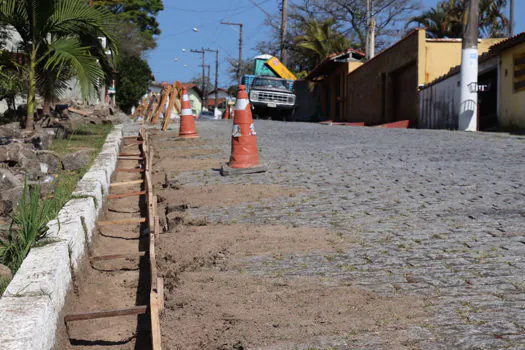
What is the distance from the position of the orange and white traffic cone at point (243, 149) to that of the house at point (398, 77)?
1392 cm

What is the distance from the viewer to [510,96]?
53.4 ft

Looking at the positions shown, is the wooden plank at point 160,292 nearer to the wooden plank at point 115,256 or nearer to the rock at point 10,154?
the wooden plank at point 115,256

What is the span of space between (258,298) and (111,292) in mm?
1091

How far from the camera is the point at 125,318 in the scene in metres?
3.47

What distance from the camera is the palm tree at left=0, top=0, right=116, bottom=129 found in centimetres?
1058

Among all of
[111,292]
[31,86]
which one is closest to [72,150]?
[31,86]

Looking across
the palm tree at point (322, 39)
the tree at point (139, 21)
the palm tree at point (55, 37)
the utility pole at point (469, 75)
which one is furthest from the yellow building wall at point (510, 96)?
the tree at point (139, 21)

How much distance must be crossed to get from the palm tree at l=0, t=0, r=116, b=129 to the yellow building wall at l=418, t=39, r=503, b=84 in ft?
39.2

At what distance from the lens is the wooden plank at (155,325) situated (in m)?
2.73

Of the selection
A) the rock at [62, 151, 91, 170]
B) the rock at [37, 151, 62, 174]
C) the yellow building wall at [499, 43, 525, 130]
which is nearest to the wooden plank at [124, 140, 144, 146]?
the rock at [62, 151, 91, 170]

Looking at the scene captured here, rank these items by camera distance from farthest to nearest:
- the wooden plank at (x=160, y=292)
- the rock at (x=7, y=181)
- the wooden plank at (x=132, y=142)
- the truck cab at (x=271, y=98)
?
the truck cab at (x=271, y=98) → the wooden plank at (x=132, y=142) → the rock at (x=7, y=181) → the wooden plank at (x=160, y=292)

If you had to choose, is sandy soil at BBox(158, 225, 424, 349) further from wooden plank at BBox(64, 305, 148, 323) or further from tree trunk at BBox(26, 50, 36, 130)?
tree trunk at BBox(26, 50, 36, 130)

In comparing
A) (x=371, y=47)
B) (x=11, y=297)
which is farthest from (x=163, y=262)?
(x=371, y=47)

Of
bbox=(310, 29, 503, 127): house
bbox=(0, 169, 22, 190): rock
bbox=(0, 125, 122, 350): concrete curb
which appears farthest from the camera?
bbox=(310, 29, 503, 127): house
